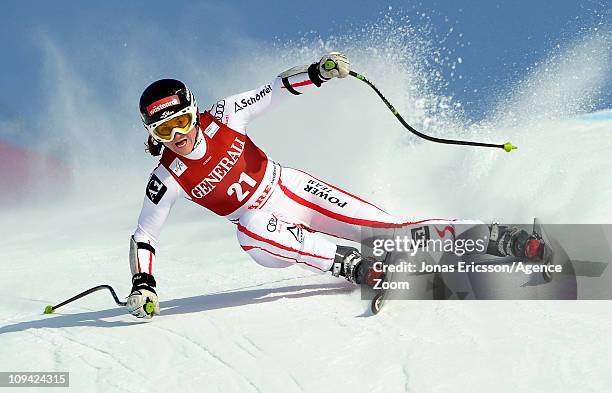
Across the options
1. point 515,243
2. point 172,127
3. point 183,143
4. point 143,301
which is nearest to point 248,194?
point 183,143

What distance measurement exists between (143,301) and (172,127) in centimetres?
98

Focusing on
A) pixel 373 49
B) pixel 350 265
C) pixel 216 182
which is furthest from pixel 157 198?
pixel 373 49

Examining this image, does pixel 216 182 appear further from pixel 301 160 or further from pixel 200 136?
pixel 301 160

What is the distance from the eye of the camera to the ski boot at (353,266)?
4090 mm

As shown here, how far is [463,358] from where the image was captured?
2.91m

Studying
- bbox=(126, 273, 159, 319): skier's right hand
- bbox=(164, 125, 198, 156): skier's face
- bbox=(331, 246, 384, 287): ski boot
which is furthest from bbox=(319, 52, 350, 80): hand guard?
bbox=(126, 273, 159, 319): skier's right hand

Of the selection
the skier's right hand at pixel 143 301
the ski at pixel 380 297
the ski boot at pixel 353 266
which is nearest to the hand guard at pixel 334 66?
the ski boot at pixel 353 266

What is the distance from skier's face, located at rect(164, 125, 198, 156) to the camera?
162 inches

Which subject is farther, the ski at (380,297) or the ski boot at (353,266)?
the ski boot at (353,266)

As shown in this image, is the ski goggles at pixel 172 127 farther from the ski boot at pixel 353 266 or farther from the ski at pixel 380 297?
the ski at pixel 380 297

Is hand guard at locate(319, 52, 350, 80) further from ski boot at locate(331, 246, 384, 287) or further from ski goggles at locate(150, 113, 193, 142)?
ski boot at locate(331, 246, 384, 287)

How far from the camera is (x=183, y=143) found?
414cm

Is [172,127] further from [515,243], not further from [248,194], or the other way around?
[515,243]

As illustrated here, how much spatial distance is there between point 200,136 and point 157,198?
0.45 meters
